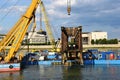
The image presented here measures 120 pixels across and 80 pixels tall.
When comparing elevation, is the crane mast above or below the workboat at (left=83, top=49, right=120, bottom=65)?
above

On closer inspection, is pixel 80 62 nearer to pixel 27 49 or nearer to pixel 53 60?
pixel 53 60

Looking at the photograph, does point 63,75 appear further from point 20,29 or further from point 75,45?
point 75,45

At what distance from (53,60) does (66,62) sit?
26.2 feet

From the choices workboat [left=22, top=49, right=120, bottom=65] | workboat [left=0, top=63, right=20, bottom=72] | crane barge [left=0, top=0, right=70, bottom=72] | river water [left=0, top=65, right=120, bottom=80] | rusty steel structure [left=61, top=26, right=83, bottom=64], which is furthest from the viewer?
workboat [left=22, top=49, right=120, bottom=65]

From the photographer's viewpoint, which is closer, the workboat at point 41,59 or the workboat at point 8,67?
the workboat at point 8,67

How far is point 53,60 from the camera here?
134625 millimetres

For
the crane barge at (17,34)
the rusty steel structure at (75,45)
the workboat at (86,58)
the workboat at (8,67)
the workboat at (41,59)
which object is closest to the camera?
the workboat at (8,67)

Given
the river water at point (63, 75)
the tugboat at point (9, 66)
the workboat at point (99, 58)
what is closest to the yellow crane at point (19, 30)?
the tugboat at point (9, 66)

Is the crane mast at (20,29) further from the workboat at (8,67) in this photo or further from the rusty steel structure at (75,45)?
the rusty steel structure at (75,45)

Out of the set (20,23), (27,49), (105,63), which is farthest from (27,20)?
(27,49)

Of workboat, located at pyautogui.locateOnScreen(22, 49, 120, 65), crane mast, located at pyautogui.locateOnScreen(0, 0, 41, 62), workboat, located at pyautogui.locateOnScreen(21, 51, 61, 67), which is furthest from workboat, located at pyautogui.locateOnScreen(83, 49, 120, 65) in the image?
crane mast, located at pyautogui.locateOnScreen(0, 0, 41, 62)

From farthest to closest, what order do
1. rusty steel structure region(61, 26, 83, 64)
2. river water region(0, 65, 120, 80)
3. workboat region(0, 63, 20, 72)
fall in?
1. rusty steel structure region(61, 26, 83, 64)
2. workboat region(0, 63, 20, 72)
3. river water region(0, 65, 120, 80)

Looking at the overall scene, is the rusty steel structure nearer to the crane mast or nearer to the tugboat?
the crane mast

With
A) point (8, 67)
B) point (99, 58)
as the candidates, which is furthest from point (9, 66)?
point (99, 58)
